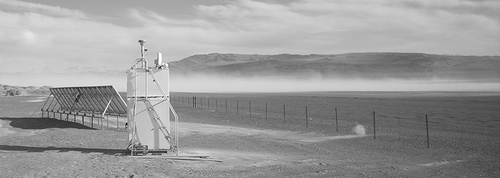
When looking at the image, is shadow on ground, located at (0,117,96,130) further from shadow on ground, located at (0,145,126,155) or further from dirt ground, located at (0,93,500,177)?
shadow on ground, located at (0,145,126,155)

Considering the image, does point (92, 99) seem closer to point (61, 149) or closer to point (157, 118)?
point (61, 149)

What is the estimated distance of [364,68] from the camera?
181125mm

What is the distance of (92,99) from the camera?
Result: 2555cm

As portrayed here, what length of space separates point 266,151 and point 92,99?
12.4 m

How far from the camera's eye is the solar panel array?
75.7 feet

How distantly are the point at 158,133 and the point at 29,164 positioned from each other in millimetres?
4174

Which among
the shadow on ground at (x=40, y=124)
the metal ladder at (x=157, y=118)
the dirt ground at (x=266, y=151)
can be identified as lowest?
the dirt ground at (x=266, y=151)

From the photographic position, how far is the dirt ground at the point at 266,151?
13.5m

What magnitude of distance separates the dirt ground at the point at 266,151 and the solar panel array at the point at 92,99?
1.15 metres

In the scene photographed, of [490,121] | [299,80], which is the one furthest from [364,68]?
[490,121]

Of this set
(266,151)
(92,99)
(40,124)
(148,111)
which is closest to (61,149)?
(148,111)

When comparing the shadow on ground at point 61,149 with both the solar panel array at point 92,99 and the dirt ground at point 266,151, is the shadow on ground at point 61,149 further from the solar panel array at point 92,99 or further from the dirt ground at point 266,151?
the solar panel array at point 92,99

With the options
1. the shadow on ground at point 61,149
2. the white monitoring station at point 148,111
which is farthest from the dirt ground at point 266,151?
the white monitoring station at point 148,111

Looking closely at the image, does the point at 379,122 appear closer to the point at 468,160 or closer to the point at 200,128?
the point at 200,128
